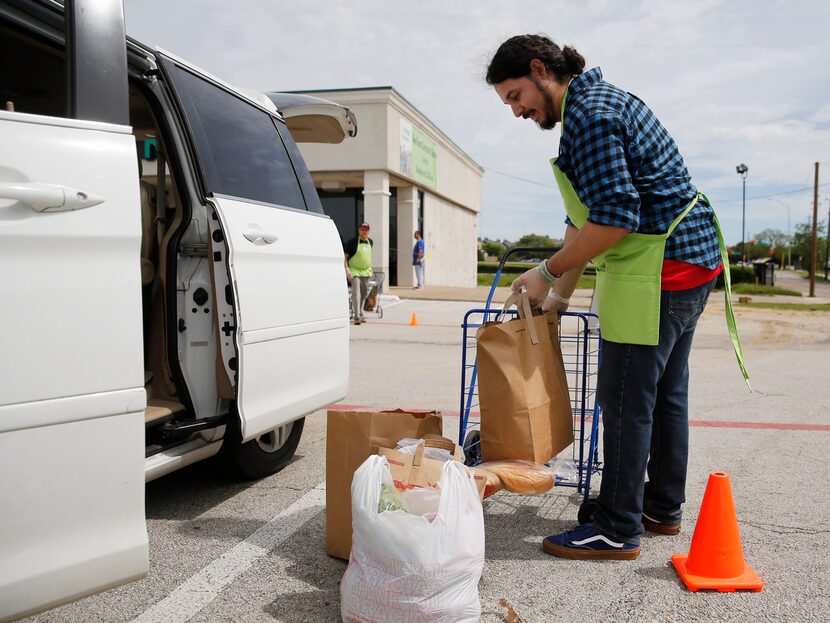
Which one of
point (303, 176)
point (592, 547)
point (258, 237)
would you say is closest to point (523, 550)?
point (592, 547)

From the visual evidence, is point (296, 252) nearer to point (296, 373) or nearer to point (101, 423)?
point (296, 373)

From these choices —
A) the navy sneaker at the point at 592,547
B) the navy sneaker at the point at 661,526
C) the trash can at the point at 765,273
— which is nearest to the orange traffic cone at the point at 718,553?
the navy sneaker at the point at 592,547

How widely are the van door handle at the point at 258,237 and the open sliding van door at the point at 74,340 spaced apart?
1080mm

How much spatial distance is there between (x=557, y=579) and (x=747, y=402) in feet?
13.9

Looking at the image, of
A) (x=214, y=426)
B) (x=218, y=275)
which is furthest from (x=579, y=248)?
(x=214, y=426)

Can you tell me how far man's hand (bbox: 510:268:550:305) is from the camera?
9.64 feet

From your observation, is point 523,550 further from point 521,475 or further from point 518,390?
point 518,390

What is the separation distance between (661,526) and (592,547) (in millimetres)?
474

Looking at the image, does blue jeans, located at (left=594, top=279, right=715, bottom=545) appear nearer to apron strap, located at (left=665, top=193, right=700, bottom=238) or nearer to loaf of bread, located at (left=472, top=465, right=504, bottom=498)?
apron strap, located at (left=665, top=193, right=700, bottom=238)

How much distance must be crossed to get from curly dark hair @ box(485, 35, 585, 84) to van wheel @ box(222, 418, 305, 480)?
6.49 ft

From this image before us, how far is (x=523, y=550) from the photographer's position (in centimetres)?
301

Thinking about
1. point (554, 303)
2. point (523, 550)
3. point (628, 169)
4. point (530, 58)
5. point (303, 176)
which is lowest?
point (523, 550)

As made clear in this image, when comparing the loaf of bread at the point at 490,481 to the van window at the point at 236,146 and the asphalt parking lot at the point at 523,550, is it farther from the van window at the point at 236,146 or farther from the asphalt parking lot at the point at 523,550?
the van window at the point at 236,146

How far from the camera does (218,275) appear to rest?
302 centimetres
